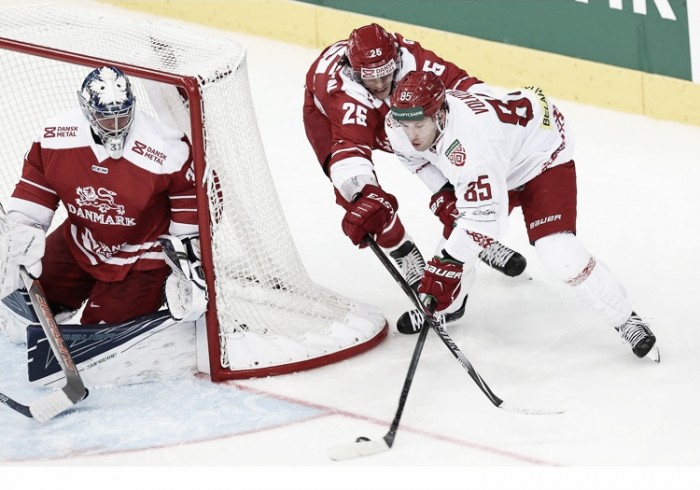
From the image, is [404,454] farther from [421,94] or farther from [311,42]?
[311,42]

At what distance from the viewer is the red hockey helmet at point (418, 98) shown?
396cm

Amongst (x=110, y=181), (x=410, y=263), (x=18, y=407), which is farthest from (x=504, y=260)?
(x=18, y=407)

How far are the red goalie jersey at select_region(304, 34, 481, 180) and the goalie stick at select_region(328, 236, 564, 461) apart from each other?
1.13 ft

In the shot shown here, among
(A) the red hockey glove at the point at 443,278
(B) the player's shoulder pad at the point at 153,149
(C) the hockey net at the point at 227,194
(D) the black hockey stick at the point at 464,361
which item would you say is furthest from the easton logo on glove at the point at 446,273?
(B) the player's shoulder pad at the point at 153,149

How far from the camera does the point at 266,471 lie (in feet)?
12.3

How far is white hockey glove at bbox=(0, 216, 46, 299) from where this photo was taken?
4238 millimetres

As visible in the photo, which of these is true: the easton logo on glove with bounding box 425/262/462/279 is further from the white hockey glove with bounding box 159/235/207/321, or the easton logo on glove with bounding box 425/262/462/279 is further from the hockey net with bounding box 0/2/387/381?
the white hockey glove with bounding box 159/235/207/321

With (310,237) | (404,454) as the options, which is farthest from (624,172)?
(404,454)

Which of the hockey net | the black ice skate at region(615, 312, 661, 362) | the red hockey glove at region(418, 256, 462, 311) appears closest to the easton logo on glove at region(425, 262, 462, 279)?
the red hockey glove at region(418, 256, 462, 311)

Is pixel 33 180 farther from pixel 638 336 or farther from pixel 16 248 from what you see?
pixel 638 336

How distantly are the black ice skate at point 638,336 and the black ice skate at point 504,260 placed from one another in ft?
2.47

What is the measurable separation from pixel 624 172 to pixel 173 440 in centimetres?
272

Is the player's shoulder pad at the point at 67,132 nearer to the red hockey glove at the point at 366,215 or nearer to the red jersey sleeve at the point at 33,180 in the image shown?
the red jersey sleeve at the point at 33,180

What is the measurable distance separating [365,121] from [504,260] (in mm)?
802
